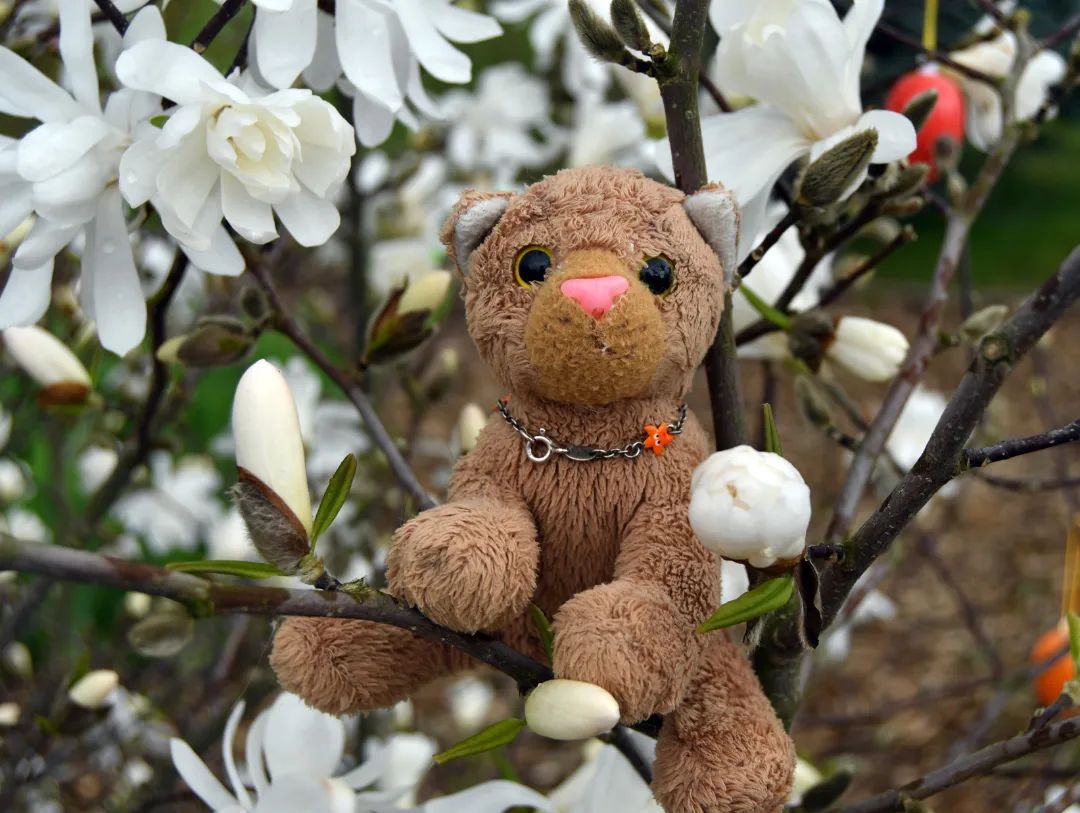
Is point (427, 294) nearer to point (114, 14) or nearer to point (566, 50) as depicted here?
point (114, 14)

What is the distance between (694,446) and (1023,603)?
2670mm

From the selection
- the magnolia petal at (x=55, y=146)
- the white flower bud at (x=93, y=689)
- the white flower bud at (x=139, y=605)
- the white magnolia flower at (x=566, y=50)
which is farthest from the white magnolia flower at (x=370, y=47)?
the white magnolia flower at (x=566, y=50)

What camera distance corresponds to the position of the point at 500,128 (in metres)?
2.44

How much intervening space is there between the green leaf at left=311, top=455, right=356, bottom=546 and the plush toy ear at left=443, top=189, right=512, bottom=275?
0.43 ft

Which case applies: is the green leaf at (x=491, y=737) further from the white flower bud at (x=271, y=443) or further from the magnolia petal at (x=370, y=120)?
the magnolia petal at (x=370, y=120)

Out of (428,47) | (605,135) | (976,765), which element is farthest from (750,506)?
(605,135)

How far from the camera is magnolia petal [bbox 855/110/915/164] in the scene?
0.67 metres

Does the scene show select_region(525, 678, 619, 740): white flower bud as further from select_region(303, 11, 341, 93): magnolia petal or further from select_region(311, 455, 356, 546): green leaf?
select_region(303, 11, 341, 93): magnolia petal

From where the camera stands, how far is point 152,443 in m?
1.05

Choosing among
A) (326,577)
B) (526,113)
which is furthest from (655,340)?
(526,113)

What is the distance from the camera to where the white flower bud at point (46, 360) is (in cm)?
95

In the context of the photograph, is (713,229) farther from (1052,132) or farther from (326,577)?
(1052,132)

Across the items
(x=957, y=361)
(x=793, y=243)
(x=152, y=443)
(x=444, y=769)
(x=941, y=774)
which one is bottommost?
(x=957, y=361)

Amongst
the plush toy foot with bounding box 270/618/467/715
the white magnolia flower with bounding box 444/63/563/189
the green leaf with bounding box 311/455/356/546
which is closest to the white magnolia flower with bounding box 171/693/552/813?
the plush toy foot with bounding box 270/618/467/715
